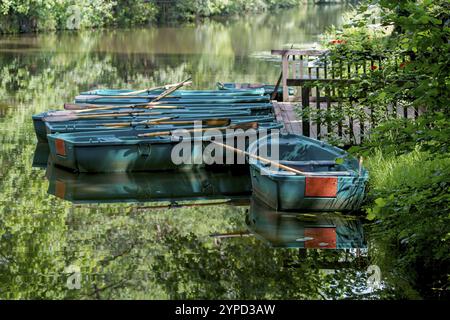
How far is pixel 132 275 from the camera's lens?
8391 millimetres

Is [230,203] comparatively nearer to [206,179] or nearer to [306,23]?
[206,179]

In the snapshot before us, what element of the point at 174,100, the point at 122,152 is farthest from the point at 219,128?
the point at 174,100

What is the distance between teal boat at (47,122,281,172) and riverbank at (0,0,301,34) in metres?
27.4

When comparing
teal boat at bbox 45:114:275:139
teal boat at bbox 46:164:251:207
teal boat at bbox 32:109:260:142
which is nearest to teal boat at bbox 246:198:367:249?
teal boat at bbox 46:164:251:207

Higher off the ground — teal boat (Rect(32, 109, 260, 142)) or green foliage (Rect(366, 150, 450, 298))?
green foliage (Rect(366, 150, 450, 298))

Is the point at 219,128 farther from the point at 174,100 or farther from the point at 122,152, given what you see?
the point at 174,100

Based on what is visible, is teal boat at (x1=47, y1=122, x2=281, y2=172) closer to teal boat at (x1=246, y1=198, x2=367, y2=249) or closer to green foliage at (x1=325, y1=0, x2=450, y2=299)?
teal boat at (x1=246, y1=198, x2=367, y2=249)

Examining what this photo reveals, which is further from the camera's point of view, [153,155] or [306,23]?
[306,23]

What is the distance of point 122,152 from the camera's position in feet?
41.7

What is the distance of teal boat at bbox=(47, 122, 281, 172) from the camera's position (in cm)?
1262

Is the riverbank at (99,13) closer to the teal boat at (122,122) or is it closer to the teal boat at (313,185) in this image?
the teal boat at (122,122)

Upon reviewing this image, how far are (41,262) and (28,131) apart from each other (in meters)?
7.87

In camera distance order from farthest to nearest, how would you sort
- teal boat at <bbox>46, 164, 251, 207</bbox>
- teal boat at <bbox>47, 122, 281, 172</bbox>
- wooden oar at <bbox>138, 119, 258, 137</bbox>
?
wooden oar at <bbox>138, 119, 258, 137</bbox> → teal boat at <bbox>47, 122, 281, 172</bbox> → teal boat at <bbox>46, 164, 251, 207</bbox>

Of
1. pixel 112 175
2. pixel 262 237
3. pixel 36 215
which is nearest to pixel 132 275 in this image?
pixel 262 237
